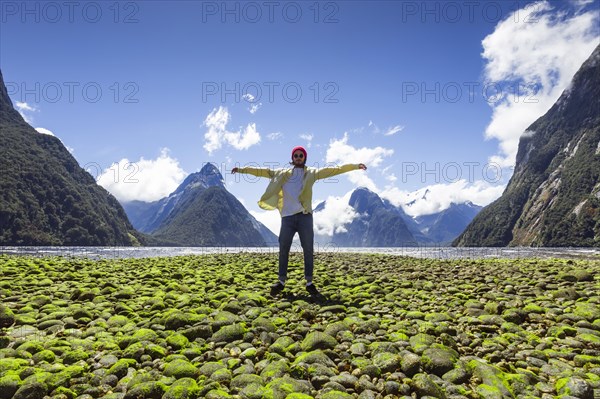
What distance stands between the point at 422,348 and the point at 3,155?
9115 inches

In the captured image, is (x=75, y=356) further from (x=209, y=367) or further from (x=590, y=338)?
(x=590, y=338)

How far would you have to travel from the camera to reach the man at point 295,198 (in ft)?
32.4

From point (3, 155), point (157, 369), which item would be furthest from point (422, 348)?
point (3, 155)

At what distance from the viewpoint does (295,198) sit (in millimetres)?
9906

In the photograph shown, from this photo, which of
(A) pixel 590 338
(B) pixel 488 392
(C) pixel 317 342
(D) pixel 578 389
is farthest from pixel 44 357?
(A) pixel 590 338

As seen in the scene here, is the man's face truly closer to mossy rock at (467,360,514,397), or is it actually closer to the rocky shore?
the rocky shore

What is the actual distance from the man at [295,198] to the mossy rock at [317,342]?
3473mm

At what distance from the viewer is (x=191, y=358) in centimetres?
586

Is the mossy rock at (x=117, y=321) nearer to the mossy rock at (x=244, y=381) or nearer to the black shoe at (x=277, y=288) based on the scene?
the mossy rock at (x=244, y=381)

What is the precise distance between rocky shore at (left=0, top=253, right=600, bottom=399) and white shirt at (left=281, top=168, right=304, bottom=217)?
7.54 ft

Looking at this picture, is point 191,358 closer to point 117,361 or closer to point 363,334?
point 117,361

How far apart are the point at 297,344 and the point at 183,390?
7.11 ft

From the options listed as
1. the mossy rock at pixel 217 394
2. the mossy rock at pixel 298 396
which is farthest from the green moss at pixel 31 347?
the mossy rock at pixel 298 396

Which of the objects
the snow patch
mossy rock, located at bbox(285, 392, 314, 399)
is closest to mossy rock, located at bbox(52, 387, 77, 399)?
mossy rock, located at bbox(285, 392, 314, 399)
